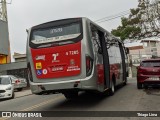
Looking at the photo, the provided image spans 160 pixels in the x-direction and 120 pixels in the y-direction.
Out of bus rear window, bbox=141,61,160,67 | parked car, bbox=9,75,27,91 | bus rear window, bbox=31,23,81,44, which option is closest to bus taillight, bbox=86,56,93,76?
bus rear window, bbox=31,23,81,44

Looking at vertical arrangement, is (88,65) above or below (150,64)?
above

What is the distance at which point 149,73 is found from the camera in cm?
1766

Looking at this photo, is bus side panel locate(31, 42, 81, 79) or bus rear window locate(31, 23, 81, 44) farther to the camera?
bus rear window locate(31, 23, 81, 44)

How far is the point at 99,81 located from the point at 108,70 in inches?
82.6

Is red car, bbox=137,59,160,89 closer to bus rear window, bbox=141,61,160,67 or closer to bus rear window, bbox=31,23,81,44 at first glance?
bus rear window, bbox=141,61,160,67

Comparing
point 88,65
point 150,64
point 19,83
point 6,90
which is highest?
point 88,65

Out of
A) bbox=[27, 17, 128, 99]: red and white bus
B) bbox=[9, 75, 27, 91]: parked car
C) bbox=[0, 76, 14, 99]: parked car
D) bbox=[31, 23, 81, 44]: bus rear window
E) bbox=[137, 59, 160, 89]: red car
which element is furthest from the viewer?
bbox=[9, 75, 27, 91]: parked car

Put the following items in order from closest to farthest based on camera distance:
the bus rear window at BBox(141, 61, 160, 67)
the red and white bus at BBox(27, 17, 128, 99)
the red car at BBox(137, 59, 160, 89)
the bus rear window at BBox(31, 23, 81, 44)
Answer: the red and white bus at BBox(27, 17, 128, 99) < the bus rear window at BBox(31, 23, 81, 44) < the red car at BBox(137, 59, 160, 89) < the bus rear window at BBox(141, 61, 160, 67)

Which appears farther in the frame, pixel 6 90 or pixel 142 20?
pixel 142 20

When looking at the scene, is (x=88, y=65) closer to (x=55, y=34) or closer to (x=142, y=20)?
(x=55, y=34)

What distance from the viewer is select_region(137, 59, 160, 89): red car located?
17438 mm

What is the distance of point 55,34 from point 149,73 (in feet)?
24.7

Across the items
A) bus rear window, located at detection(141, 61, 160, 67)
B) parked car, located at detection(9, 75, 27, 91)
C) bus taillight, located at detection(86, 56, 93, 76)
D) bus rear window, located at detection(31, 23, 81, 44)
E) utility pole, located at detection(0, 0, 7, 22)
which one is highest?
utility pole, located at detection(0, 0, 7, 22)

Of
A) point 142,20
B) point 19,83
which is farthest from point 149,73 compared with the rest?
point 142,20
